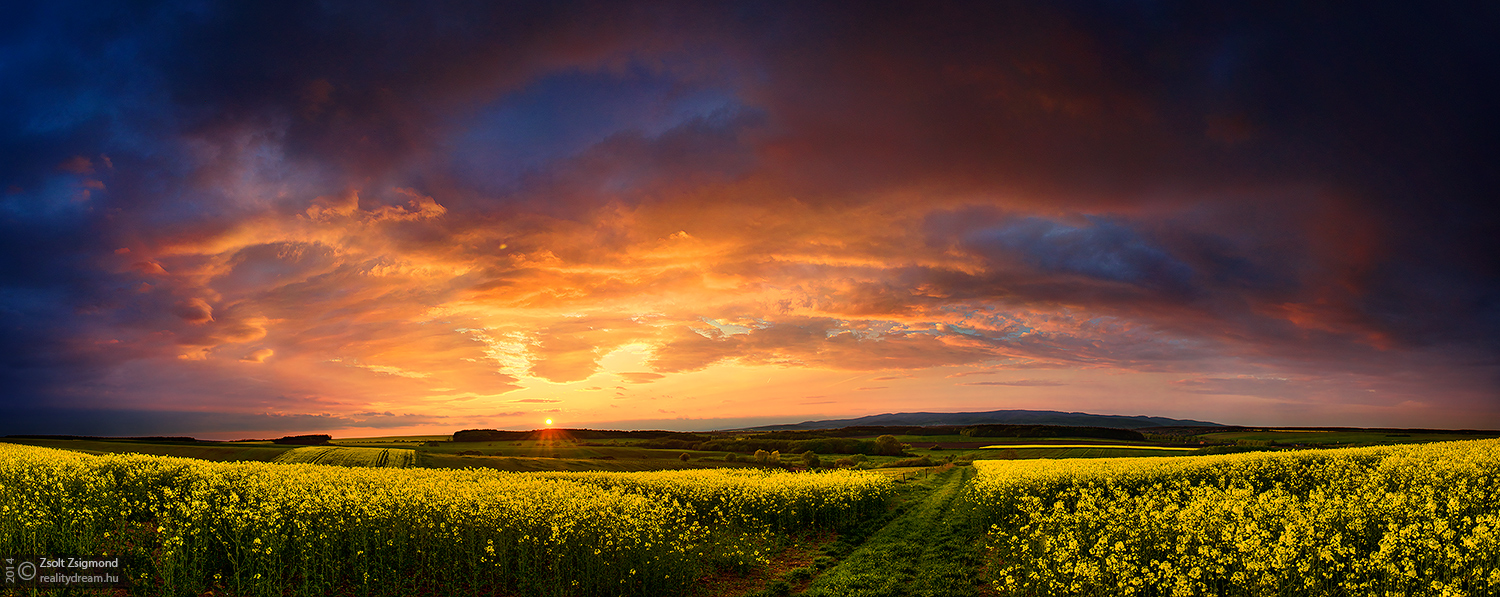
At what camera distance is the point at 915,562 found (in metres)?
18.8

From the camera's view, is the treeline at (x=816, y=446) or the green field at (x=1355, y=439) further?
the treeline at (x=816, y=446)

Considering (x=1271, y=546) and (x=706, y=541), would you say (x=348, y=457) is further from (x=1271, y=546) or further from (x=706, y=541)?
(x=1271, y=546)

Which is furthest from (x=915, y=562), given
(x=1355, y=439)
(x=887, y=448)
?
(x=1355, y=439)

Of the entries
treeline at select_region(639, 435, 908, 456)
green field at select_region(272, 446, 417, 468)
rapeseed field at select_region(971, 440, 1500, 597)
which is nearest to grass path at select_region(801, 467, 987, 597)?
rapeseed field at select_region(971, 440, 1500, 597)

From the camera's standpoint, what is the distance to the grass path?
1567cm

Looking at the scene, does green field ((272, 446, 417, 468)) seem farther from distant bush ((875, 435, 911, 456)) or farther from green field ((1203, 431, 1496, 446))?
green field ((1203, 431, 1496, 446))

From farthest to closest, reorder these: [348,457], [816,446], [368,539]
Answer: [816,446]
[348,457]
[368,539]

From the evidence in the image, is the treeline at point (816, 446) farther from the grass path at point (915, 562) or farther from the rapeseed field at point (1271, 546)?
the rapeseed field at point (1271, 546)

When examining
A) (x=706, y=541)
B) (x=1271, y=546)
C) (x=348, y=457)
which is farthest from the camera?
(x=348, y=457)

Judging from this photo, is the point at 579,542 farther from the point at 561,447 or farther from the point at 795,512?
the point at 561,447

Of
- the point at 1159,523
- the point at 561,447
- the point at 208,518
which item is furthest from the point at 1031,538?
the point at 561,447

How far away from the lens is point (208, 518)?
15.3 meters

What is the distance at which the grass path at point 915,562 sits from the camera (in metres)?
15.7

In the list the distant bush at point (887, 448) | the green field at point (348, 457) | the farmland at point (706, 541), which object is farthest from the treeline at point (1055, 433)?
the farmland at point (706, 541)
